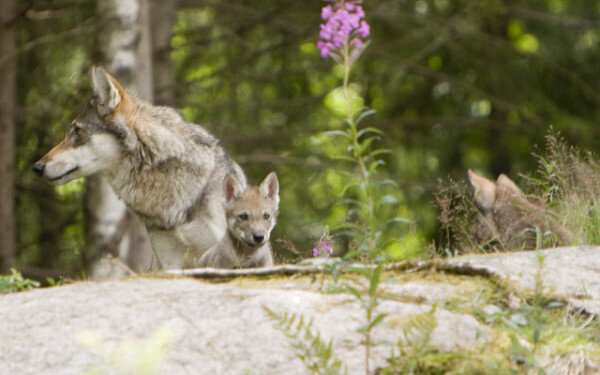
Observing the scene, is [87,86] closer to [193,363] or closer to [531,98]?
[531,98]

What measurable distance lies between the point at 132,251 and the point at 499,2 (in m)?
6.45

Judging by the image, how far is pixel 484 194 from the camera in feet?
21.7

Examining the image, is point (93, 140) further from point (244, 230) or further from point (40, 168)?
point (244, 230)

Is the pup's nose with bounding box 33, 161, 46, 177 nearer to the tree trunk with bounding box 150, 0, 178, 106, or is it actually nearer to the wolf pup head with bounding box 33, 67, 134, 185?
the wolf pup head with bounding box 33, 67, 134, 185

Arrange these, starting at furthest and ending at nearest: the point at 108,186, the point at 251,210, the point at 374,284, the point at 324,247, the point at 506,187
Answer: the point at 108,186 → the point at 506,187 → the point at 251,210 → the point at 324,247 → the point at 374,284

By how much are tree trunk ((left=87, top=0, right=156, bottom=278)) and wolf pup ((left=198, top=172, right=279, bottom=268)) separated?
2.63 m

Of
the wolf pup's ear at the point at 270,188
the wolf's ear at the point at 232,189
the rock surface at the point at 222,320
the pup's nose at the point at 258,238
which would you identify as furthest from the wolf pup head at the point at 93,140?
the rock surface at the point at 222,320

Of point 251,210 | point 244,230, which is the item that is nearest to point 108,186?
point 251,210

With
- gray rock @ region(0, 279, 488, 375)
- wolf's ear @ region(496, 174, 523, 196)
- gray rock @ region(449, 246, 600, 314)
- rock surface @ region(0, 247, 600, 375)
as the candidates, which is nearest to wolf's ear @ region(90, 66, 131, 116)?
rock surface @ region(0, 247, 600, 375)

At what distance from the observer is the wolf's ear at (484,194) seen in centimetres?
653

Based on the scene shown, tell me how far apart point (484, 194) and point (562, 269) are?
258 cm

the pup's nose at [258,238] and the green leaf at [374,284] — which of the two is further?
the pup's nose at [258,238]

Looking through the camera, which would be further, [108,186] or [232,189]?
[108,186]

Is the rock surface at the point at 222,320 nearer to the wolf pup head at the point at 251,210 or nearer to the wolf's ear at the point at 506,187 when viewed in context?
the wolf pup head at the point at 251,210
